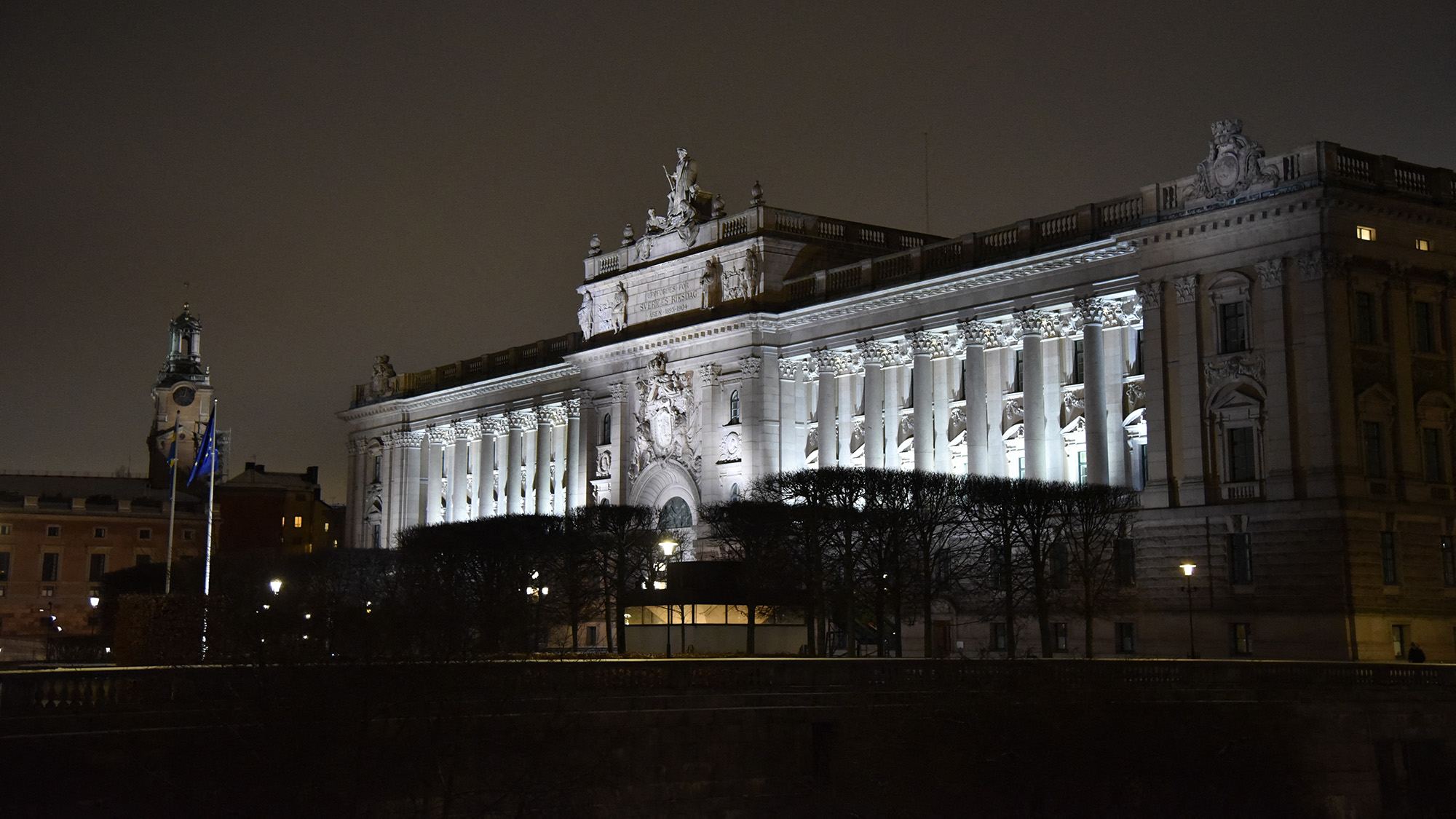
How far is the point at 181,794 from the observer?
3438cm

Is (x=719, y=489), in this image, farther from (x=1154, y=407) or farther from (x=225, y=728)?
(x=225, y=728)

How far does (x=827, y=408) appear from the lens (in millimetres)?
88500

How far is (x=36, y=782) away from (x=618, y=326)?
70.6 m

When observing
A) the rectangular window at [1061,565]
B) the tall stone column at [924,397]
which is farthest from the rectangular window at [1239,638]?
the tall stone column at [924,397]

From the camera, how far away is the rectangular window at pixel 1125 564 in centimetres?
6906

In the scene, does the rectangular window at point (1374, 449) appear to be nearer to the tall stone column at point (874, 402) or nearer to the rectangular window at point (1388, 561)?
the rectangular window at point (1388, 561)

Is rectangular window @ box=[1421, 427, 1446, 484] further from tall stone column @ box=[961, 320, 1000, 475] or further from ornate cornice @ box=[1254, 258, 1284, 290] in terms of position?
tall stone column @ box=[961, 320, 1000, 475]

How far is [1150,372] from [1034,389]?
7313mm

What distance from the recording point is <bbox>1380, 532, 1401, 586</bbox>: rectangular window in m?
62.4

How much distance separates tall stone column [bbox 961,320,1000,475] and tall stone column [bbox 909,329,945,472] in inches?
97.4

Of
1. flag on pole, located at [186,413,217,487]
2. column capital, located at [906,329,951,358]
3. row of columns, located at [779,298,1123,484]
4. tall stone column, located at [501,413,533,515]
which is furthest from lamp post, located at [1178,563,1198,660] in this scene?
tall stone column, located at [501,413,533,515]

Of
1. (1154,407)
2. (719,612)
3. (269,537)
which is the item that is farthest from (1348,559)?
(269,537)

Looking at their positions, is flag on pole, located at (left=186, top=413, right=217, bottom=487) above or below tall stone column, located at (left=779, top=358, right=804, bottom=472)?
below

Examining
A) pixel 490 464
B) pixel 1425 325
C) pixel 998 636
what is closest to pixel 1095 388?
pixel 998 636
